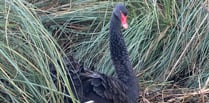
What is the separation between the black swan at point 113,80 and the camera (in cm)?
354

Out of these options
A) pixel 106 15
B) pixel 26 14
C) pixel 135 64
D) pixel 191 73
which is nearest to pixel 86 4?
pixel 106 15

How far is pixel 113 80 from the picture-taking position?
144 inches

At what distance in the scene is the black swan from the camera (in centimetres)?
354

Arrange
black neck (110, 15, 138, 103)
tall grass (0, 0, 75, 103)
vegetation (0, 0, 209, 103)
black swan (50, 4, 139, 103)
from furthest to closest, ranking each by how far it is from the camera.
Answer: vegetation (0, 0, 209, 103) < black neck (110, 15, 138, 103) < black swan (50, 4, 139, 103) < tall grass (0, 0, 75, 103)

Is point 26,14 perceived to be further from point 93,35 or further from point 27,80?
point 93,35

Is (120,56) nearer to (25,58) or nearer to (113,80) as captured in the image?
(113,80)

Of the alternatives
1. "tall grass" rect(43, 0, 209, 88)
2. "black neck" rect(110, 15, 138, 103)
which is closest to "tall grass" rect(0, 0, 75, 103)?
"black neck" rect(110, 15, 138, 103)

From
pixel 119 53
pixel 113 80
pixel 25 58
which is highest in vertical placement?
pixel 25 58

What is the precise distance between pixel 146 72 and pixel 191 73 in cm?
33

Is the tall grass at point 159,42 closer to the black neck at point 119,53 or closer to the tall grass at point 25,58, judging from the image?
the black neck at point 119,53

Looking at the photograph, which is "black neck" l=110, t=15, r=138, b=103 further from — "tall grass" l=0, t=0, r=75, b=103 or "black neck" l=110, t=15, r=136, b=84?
"tall grass" l=0, t=0, r=75, b=103

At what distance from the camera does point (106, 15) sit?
4617 millimetres

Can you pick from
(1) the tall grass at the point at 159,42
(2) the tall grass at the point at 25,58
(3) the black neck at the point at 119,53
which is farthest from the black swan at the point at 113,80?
(1) the tall grass at the point at 159,42

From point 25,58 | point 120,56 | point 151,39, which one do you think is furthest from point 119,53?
point 25,58
